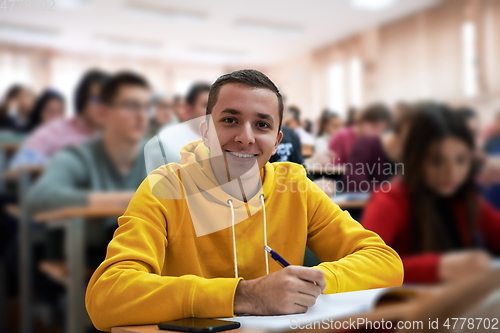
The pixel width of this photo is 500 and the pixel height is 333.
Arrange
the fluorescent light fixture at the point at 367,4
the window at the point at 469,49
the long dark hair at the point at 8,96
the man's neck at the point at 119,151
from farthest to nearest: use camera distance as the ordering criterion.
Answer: the fluorescent light fixture at the point at 367,4
the long dark hair at the point at 8,96
the window at the point at 469,49
the man's neck at the point at 119,151

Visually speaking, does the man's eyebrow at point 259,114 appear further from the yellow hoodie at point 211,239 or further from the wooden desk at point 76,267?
the wooden desk at point 76,267

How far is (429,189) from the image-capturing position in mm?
604

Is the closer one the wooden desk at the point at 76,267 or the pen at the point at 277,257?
the pen at the point at 277,257

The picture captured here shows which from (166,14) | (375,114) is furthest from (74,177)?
(166,14)

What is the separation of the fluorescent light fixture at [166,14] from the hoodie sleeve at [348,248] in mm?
4784

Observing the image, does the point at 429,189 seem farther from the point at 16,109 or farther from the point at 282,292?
the point at 16,109

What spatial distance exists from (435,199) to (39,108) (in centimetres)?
237

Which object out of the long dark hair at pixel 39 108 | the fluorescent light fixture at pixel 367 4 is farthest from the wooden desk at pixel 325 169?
the fluorescent light fixture at pixel 367 4

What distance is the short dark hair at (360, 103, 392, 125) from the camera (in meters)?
0.78

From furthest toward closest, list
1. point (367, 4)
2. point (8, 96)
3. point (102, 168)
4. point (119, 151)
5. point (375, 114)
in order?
point (367, 4), point (8, 96), point (102, 168), point (119, 151), point (375, 114)

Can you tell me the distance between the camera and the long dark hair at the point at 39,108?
2.52m

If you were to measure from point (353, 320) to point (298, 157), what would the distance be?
148 millimetres

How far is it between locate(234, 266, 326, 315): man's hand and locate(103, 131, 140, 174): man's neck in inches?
32.5

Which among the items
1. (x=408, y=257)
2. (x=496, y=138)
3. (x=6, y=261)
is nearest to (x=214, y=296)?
(x=408, y=257)
